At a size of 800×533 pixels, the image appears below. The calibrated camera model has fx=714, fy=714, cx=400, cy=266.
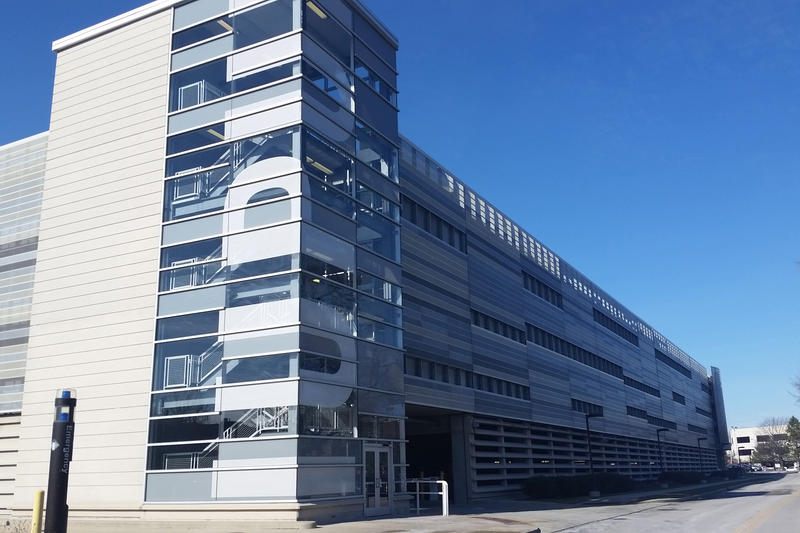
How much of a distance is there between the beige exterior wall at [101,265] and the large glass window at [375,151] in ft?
24.8

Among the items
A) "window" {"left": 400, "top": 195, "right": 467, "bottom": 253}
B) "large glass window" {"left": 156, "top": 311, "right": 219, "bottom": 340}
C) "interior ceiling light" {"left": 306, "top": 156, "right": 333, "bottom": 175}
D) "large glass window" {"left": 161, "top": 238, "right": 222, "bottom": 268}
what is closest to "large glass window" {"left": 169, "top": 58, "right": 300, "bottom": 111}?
"interior ceiling light" {"left": 306, "top": 156, "right": 333, "bottom": 175}

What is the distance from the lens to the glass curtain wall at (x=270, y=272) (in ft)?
75.2

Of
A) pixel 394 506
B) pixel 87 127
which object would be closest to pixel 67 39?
pixel 87 127

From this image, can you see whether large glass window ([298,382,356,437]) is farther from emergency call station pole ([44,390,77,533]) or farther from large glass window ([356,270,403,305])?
emergency call station pole ([44,390,77,533])

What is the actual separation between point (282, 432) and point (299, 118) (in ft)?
34.6

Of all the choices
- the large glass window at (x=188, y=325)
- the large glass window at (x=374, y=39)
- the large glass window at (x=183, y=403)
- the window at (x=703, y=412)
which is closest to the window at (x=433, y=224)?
Answer: the large glass window at (x=374, y=39)

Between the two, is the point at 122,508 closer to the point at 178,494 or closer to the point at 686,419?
the point at 178,494

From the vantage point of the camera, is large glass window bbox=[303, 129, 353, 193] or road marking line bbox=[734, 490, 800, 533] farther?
large glass window bbox=[303, 129, 353, 193]

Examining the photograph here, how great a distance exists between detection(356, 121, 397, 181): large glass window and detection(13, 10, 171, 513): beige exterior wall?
7559 millimetres

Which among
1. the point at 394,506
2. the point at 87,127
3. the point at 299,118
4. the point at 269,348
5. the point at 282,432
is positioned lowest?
the point at 394,506

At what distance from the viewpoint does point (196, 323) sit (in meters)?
24.6

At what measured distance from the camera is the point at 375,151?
95.9 ft

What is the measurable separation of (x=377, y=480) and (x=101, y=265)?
13182mm

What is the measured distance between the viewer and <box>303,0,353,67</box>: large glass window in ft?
87.0
